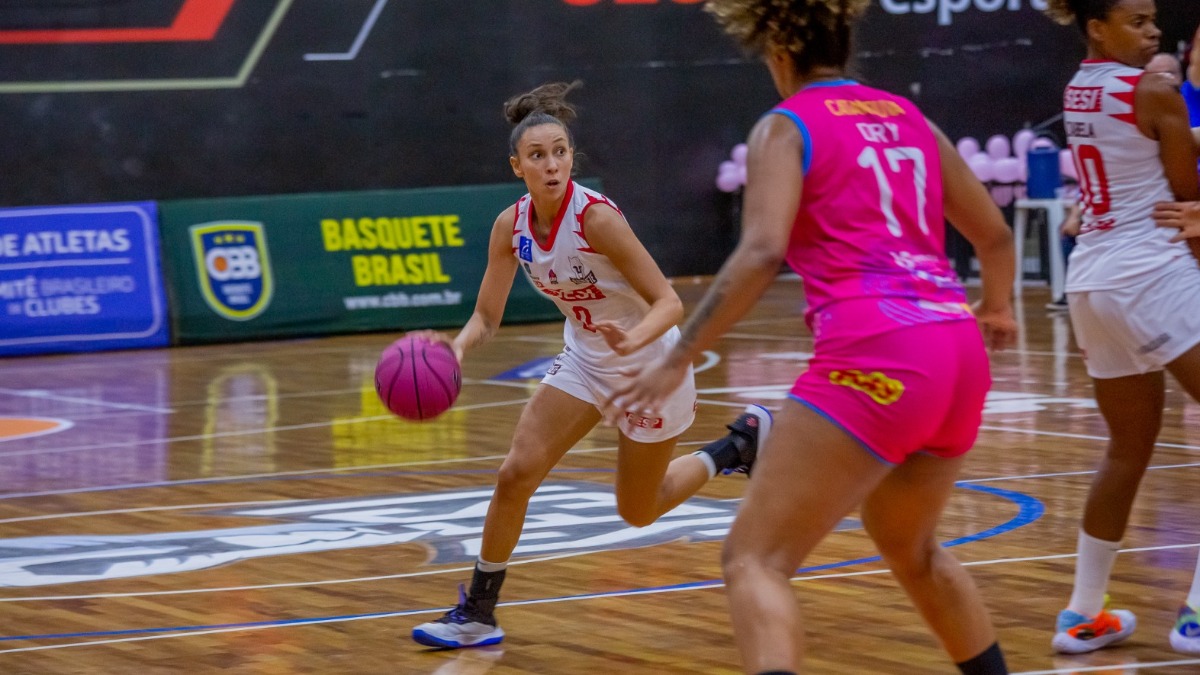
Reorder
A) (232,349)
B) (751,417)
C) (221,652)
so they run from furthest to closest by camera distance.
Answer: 1. (232,349)
2. (751,417)
3. (221,652)

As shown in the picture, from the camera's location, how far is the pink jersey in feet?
11.2

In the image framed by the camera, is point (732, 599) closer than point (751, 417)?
Yes

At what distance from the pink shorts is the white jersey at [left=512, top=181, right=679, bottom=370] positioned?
191 cm

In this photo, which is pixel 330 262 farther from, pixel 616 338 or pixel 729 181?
pixel 616 338

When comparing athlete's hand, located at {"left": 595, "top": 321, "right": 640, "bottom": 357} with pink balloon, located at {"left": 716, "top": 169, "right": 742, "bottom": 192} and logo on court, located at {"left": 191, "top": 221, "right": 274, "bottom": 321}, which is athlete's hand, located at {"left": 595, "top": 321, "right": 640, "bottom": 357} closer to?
logo on court, located at {"left": 191, "top": 221, "right": 274, "bottom": 321}

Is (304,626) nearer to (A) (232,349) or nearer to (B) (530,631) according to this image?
(B) (530,631)

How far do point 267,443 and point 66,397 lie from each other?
3.02 m

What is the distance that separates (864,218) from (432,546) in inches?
145

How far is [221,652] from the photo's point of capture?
5207 millimetres

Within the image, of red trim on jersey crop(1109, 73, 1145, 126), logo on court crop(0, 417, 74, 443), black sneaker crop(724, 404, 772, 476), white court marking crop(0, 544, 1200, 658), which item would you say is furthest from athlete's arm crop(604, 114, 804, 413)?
logo on court crop(0, 417, 74, 443)

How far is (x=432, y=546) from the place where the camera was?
6.78 meters

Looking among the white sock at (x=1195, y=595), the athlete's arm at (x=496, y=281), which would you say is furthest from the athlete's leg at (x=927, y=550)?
the athlete's arm at (x=496, y=281)

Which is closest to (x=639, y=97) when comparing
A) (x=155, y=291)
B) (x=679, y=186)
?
(x=679, y=186)

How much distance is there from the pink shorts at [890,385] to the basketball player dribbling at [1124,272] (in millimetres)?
1432
